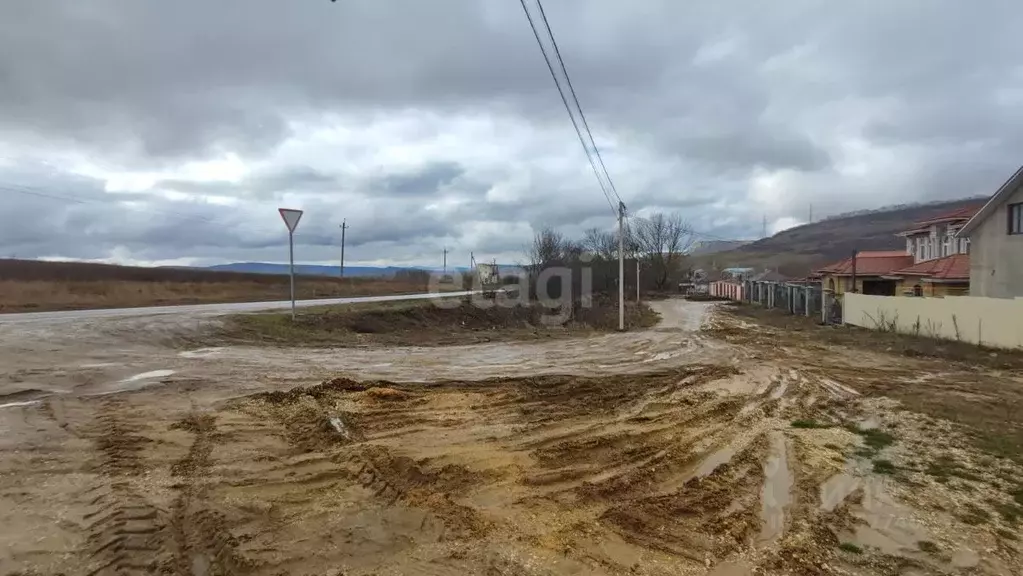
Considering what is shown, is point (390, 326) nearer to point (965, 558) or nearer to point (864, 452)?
point (864, 452)

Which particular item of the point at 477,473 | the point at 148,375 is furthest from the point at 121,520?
the point at 148,375

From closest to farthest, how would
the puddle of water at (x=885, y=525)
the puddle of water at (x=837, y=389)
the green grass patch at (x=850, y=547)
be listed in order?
the green grass patch at (x=850, y=547) → the puddle of water at (x=885, y=525) → the puddle of water at (x=837, y=389)

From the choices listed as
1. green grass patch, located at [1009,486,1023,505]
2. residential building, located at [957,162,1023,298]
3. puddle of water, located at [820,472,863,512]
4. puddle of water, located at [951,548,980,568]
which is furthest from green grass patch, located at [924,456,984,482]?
residential building, located at [957,162,1023,298]

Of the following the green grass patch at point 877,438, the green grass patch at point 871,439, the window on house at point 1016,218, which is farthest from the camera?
the window on house at point 1016,218

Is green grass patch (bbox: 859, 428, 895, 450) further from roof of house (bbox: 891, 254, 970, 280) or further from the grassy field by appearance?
roof of house (bbox: 891, 254, 970, 280)

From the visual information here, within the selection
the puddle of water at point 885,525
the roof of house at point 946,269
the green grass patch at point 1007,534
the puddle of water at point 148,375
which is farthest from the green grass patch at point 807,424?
the roof of house at point 946,269

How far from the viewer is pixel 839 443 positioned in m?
7.77

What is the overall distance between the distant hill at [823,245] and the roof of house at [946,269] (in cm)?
9897

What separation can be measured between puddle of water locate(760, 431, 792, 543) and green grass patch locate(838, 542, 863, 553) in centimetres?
44

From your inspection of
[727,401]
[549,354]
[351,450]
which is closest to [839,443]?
[727,401]

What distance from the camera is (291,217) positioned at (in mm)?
15570

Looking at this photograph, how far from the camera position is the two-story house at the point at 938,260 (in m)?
33.1

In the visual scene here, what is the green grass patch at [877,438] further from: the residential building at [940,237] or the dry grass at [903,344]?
the residential building at [940,237]

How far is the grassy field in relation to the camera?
97.6ft
